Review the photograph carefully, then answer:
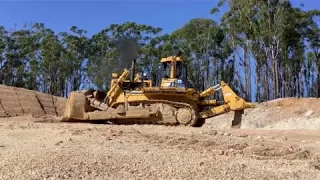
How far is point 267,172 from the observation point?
804 cm

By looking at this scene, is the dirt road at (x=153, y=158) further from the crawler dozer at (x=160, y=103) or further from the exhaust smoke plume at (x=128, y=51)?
the exhaust smoke plume at (x=128, y=51)

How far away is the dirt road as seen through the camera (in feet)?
24.0

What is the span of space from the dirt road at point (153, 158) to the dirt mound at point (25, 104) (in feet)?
45.0

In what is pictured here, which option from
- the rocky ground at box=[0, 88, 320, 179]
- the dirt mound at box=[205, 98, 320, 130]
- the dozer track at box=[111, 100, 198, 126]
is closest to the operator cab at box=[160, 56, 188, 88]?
the dozer track at box=[111, 100, 198, 126]

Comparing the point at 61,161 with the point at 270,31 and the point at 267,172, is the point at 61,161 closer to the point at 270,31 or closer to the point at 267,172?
the point at 267,172

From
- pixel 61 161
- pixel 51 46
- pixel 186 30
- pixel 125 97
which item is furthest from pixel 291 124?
pixel 51 46

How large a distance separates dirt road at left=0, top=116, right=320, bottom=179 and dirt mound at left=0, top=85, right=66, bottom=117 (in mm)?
13718

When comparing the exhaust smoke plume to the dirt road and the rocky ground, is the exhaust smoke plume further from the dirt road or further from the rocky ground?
the dirt road

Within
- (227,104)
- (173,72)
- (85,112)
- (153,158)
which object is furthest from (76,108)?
(153,158)

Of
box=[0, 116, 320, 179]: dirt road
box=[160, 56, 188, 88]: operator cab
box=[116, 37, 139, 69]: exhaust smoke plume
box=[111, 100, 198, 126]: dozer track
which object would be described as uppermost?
box=[116, 37, 139, 69]: exhaust smoke plume

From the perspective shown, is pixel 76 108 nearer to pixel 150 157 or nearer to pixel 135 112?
pixel 135 112

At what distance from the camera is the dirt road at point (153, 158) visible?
7309mm

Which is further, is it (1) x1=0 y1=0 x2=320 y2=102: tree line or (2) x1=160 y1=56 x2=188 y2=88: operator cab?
(1) x1=0 y1=0 x2=320 y2=102: tree line

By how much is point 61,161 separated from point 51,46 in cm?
4928
